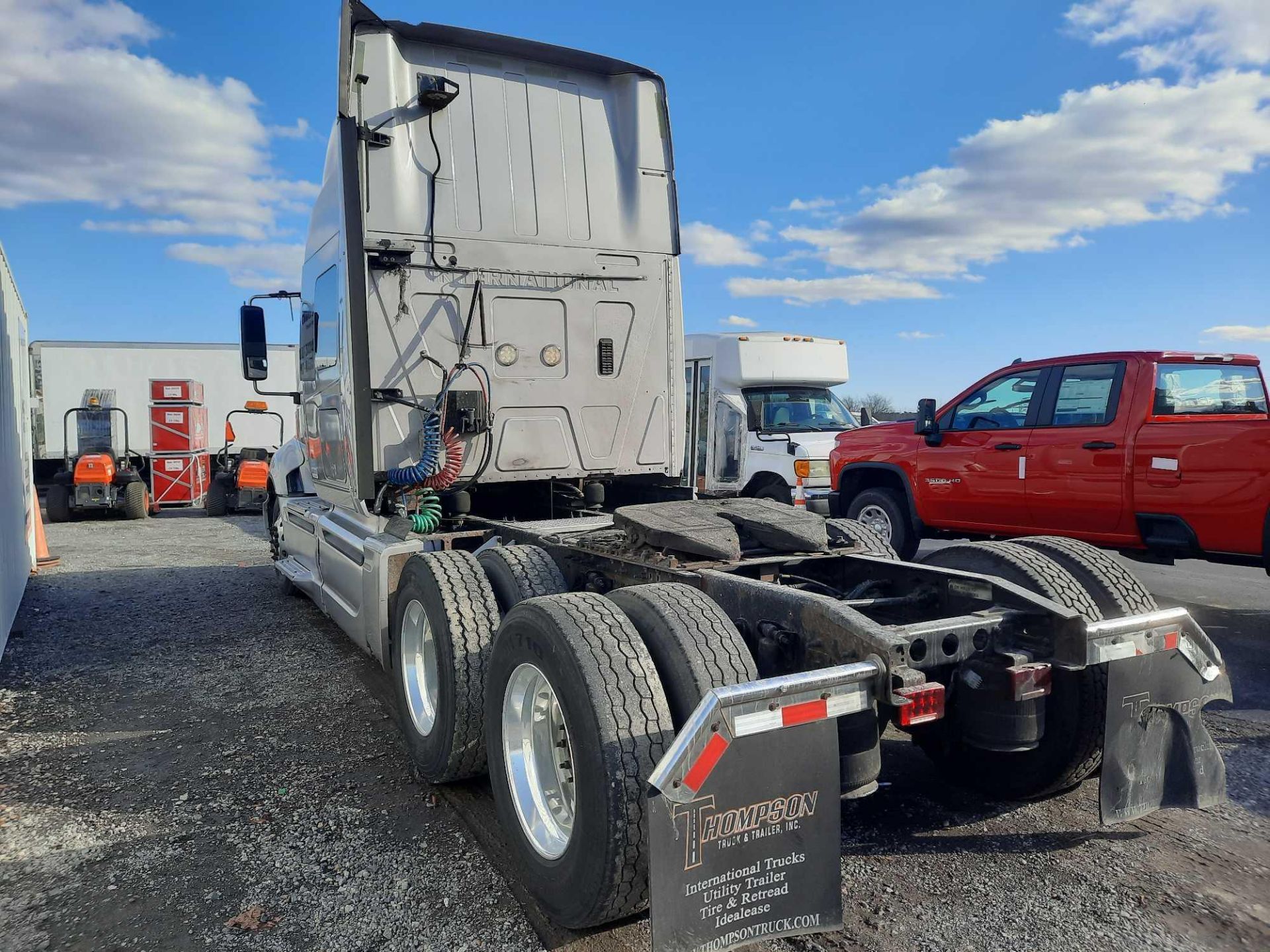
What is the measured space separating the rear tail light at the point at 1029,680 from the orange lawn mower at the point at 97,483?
1634 centimetres

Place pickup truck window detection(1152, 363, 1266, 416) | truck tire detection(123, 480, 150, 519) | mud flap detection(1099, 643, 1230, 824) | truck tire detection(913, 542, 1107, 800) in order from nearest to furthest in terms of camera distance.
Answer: mud flap detection(1099, 643, 1230, 824)
truck tire detection(913, 542, 1107, 800)
pickup truck window detection(1152, 363, 1266, 416)
truck tire detection(123, 480, 150, 519)

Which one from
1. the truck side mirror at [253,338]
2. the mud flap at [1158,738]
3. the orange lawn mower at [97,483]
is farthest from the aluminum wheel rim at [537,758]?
the orange lawn mower at [97,483]

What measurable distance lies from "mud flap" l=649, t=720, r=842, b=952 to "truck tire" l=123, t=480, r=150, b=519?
16.5 m

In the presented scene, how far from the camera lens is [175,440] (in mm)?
17141

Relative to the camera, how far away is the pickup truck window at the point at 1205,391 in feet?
21.2

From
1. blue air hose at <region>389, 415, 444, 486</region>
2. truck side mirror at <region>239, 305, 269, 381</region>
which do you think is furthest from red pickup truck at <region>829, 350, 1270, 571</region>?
truck side mirror at <region>239, 305, 269, 381</region>

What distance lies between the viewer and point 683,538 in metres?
3.50

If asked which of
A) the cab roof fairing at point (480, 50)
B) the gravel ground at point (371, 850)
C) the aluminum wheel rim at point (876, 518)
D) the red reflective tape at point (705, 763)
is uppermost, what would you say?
the cab roof fairing at point (480, 50)

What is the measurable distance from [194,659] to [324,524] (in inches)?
50.4

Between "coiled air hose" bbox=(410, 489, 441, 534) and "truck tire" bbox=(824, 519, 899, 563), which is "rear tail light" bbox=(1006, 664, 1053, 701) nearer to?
"truck tire" bbox=(824, 519, 899, 563)

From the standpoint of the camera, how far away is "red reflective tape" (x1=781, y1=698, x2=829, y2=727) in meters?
2.25

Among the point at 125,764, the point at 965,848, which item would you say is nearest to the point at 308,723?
the point at 125,764

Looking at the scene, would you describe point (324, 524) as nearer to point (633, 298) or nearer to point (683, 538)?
point (633, 298)

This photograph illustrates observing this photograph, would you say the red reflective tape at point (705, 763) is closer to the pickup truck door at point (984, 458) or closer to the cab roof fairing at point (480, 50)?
the cab roof fairing at point (480, 50)
